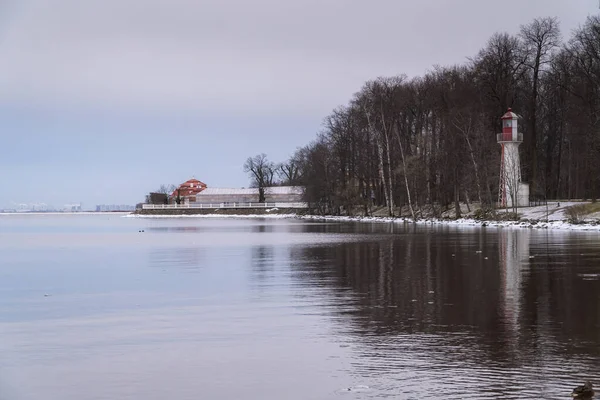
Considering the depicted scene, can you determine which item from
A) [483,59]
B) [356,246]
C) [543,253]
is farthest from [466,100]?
[543,253]

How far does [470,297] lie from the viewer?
60.6ft

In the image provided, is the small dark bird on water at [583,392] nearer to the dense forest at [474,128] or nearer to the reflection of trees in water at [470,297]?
the reflection of trees in water at [470,297]

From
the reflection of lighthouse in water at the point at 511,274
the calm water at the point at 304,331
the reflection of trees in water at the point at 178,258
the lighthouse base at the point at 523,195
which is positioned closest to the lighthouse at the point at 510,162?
the lighthouse base at the point at 523,195

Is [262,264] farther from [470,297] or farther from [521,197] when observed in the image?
[521,197]

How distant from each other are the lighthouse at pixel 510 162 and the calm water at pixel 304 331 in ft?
151

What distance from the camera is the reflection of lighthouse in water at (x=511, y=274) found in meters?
15.8

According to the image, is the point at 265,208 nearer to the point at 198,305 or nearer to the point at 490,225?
the point at 490,225

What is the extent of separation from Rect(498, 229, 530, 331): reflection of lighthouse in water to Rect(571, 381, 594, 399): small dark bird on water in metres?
4.53

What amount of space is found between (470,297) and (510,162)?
58652 mm

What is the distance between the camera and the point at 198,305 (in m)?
18.5

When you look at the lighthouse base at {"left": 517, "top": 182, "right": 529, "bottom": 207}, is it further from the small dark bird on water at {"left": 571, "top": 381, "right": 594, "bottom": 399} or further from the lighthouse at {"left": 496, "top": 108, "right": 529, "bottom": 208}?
the small dark bird on water at {"left": 571, "top": 381, "right": 594, "bottom": 399}

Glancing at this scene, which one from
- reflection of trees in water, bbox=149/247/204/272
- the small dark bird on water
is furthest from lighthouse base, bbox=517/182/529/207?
the small dark bird on water

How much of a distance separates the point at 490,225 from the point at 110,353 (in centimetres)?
5622

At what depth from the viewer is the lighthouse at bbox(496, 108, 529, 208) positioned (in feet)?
240
